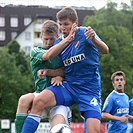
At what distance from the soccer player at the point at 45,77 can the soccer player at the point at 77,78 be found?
0.32 ft

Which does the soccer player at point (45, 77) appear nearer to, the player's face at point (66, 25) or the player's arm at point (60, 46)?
the player's arm at point (60, 46)

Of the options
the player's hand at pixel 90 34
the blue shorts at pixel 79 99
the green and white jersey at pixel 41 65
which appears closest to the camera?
the player's hand at pixel 90 34

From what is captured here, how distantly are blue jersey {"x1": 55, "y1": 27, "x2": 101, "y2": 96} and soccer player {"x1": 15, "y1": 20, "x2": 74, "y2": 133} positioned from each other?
0.13 meters

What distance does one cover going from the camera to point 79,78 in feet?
22.0

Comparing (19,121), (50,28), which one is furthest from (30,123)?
(50,28)

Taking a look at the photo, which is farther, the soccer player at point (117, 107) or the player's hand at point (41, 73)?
the soccer player at point (117, 107)

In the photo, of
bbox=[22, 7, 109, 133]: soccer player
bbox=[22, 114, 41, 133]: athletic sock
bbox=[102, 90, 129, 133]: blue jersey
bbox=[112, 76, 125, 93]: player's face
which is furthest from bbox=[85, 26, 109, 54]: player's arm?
bbox=[102, 90, 129, 133]: blue jersey

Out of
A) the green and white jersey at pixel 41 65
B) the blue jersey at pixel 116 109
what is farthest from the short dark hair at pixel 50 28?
the blue jersey at pixel 116 109

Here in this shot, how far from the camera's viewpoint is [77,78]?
6723 millimetres

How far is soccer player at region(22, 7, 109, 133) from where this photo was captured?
255 inches

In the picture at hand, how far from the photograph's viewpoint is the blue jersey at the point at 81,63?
6617 millimetres

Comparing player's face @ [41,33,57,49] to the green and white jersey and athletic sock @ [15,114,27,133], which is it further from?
athletic sock @ [15,114,27,133]

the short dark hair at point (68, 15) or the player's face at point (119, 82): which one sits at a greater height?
the short dark hair at point (68, 15)

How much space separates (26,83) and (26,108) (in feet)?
141
